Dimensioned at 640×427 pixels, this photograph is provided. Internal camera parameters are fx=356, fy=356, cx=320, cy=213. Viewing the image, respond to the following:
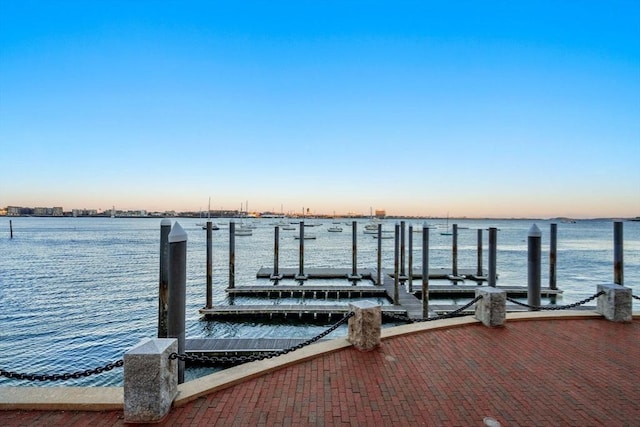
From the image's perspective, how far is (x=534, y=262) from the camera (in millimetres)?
10070

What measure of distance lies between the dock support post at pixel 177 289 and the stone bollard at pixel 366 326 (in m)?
3.27

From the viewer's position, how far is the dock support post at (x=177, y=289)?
5949 mm

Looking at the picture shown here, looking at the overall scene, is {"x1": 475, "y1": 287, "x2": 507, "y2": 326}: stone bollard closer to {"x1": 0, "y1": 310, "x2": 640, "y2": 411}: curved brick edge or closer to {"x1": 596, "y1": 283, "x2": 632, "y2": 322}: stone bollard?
{"x1": 596, "y1": 283, "x2": 632, "y2": 322}: stone bollard

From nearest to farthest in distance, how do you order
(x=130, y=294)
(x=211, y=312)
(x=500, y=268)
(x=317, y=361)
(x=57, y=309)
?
1. (x=317, y=361)
2. (x=211, y=312)
3. (x=57, y=309)
4. (x=130, y=294)
5. (x=500, y=268)

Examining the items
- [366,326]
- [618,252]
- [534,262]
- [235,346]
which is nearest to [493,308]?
[534,262]

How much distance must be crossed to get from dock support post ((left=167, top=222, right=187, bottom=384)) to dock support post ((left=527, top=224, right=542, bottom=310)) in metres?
9.00

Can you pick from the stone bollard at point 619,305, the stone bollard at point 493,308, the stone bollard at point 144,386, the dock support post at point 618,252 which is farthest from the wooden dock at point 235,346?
the dock support post at point 618,252

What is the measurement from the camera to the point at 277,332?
1927 centimetres

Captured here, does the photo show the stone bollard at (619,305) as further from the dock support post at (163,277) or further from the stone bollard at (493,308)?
the dock support post at (163,277)

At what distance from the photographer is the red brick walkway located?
4.77 meters

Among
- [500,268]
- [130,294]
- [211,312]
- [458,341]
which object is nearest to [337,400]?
[458,341]

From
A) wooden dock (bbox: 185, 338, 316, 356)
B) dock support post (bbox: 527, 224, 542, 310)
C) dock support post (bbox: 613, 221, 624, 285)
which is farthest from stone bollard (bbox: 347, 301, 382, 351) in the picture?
dock support post (bbox: 613, 221, 624, 285)

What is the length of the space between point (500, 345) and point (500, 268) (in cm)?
4279

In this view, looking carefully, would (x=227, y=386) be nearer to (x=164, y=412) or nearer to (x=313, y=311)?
(x=164, y=412)
